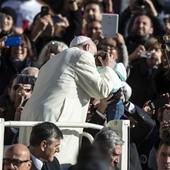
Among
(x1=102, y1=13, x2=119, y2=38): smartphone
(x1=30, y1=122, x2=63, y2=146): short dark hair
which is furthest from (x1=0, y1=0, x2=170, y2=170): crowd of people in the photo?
(x1=102, y1=13, x2=119, y2=38): smartphone

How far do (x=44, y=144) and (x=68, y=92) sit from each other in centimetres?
67

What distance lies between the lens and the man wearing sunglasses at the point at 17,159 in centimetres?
674

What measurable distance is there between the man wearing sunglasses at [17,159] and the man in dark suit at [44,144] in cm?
27

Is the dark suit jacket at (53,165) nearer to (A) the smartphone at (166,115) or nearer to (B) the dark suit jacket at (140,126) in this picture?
(B) the dark suit jacket at (140,126)

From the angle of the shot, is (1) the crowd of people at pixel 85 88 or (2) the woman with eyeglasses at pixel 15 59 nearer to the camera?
(1) the crowd of people at pixel 85 88

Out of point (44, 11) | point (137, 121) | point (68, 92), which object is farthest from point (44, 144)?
point (44, 11)

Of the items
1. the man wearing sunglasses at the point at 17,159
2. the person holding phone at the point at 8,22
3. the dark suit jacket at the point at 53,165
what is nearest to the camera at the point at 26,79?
the dark suit jacket at the point at 53,165

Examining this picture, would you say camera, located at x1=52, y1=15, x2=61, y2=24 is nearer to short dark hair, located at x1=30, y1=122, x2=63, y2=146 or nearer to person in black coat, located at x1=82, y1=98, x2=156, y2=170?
person in black coat, located at x1=82, y1=98, x2=156, y2=170

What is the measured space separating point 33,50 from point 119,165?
425 centimetres

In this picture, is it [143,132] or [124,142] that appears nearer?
[124,142]

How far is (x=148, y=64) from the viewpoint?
1105cm

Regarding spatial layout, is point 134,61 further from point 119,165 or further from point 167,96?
point 119,165

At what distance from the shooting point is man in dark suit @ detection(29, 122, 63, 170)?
7016mm

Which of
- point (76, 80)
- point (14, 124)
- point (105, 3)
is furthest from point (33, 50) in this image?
point (14, 124)
